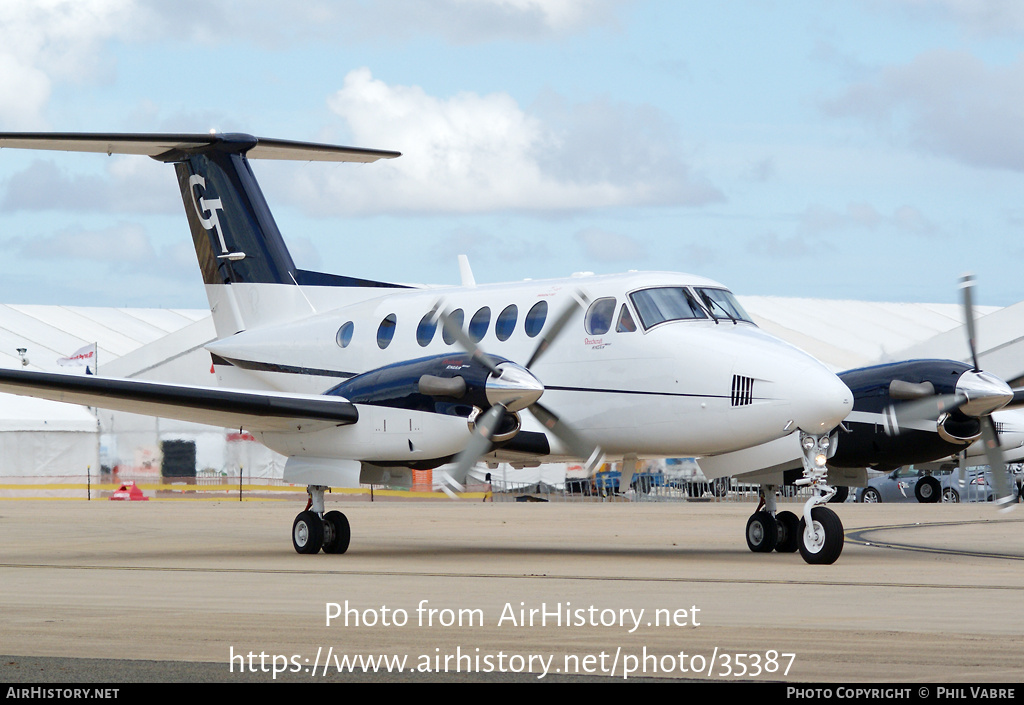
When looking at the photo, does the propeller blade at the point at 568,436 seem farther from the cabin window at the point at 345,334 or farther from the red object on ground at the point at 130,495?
the red object on ground at the point at 130,495

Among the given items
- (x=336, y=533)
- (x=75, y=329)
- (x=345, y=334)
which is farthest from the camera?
(x=75, y=329)

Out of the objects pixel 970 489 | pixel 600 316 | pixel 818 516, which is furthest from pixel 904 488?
pixel 818 516

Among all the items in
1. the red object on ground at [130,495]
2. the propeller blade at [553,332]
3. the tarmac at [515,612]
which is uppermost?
the propeller blade at [553,332]

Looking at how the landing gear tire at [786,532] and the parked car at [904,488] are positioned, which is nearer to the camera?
the landing gear tire at [786,532]

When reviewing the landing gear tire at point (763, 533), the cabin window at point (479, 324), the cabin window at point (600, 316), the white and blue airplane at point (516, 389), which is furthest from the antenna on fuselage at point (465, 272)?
the landing gear tire at point (763, 533)

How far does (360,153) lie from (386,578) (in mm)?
10496

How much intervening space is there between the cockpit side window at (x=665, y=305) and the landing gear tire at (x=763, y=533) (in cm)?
306

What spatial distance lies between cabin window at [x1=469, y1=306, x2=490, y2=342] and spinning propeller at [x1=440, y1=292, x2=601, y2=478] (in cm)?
125

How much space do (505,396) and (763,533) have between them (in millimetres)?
4481

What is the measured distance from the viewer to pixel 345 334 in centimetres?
1794

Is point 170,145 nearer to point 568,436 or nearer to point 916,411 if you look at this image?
point 568,436

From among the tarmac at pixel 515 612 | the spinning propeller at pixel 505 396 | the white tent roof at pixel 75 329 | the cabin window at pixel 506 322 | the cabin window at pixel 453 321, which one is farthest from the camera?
the white tent roof at pixel 75 329

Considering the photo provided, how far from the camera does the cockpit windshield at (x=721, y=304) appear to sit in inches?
595
